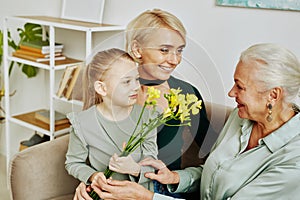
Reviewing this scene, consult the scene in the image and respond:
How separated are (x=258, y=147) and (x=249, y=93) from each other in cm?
19

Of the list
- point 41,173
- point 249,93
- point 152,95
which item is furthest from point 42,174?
point 249,93

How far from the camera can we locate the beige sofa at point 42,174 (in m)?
1.68

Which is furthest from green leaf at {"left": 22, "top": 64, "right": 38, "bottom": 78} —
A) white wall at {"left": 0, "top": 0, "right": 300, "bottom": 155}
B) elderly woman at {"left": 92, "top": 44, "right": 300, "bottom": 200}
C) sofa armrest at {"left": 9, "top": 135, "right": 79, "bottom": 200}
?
elderly woman at {"left": 92, "top": 44, "right": 300, "bottom": 200}

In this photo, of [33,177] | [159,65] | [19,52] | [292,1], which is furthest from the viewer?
[19,52]

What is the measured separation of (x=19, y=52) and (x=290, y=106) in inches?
81.8

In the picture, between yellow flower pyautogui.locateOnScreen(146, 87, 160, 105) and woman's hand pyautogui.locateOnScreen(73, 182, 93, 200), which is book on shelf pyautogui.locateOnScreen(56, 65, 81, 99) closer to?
woman's hand pyautogui.locateOnScreen(73, 182, 93, 200)

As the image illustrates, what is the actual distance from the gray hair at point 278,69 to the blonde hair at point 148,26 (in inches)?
11.3

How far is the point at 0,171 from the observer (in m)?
3.29

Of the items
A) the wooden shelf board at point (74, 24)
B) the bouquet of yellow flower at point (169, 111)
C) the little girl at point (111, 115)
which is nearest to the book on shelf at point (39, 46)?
the wooden shelf board at point (74, 24)

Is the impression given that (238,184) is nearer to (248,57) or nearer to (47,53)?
(248,57)

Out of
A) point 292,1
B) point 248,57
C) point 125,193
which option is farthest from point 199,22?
point 125,193

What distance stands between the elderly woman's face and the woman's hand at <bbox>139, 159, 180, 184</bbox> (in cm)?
32

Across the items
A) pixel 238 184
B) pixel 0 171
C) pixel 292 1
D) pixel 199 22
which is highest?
pixel 292 1

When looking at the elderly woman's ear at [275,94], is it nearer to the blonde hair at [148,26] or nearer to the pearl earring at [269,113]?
the pearl earring at [269,113]
